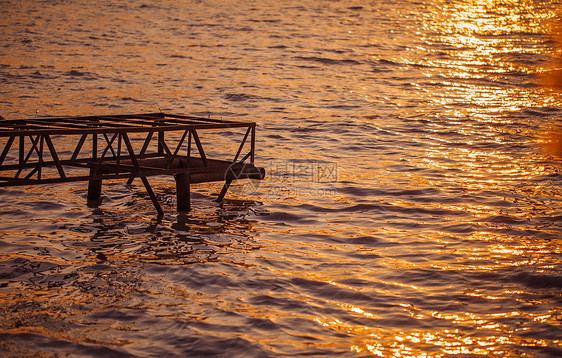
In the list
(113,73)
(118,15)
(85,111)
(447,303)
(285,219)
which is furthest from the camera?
(118,15)

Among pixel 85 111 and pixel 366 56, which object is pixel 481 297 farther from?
pixel 366 56

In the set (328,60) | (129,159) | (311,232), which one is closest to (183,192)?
(129,159)

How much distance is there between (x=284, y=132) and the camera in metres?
22.4

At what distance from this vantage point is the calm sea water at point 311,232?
862cm

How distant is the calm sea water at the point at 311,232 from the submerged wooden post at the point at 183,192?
0.27 meters

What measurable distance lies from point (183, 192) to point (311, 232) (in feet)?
8.48

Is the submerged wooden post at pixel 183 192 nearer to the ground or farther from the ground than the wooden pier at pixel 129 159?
nearer to the ground

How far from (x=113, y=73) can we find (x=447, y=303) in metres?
25.3

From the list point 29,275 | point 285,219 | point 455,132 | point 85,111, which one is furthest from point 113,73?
point 29,275
